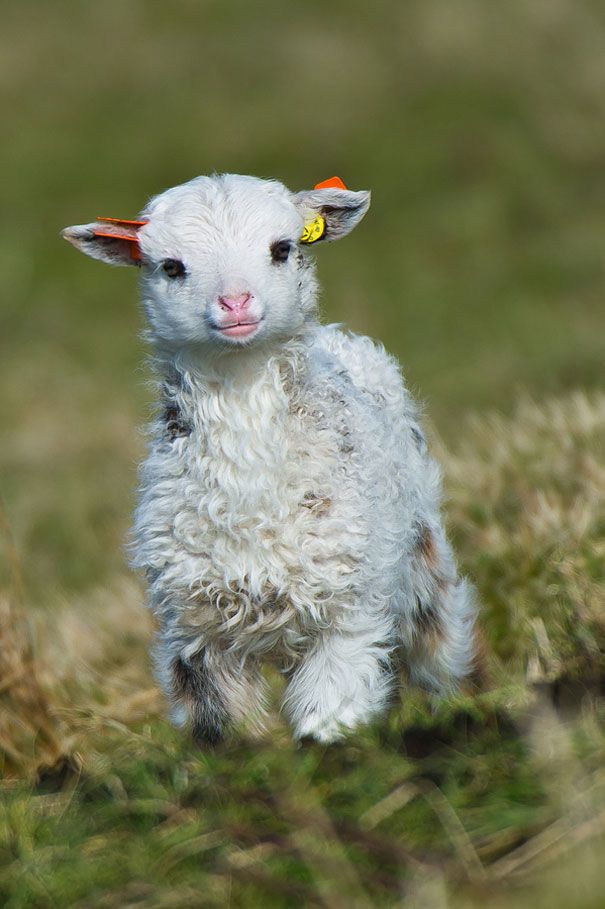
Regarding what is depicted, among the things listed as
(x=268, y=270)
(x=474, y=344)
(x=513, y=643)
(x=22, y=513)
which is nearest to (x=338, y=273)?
(x=474, y=344)

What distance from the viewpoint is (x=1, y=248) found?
1911cm

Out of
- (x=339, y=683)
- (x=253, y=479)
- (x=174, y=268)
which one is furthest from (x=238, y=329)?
(x=339, y=683)

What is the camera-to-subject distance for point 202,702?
15.2 ft

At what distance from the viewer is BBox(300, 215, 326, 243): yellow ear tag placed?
464cm

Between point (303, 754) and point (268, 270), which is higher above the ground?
point (268, 270)

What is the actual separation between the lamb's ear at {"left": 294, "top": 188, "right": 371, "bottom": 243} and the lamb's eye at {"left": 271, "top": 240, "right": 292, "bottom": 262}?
8.2 inches

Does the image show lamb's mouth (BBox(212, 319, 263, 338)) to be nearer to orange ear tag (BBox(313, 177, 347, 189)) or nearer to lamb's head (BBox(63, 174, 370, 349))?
lamb's head (BBox(63, 174, 370, 349))

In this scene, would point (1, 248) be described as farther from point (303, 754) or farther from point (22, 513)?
point (303, 754)

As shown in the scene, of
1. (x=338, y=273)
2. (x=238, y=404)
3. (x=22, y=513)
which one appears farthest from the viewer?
(x=338, y=273)

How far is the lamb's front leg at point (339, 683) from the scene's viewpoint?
14.6 feet

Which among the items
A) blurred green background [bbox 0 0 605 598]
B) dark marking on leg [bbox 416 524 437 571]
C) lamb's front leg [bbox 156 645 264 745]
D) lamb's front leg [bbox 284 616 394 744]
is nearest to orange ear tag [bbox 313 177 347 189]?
dark marking on leg [bbox 416 524 437 571]

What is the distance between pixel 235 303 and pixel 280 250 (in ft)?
1.18

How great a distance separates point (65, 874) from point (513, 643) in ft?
8.09

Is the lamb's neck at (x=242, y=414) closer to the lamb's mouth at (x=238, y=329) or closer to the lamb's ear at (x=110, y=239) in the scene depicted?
the lamb's mouth at (x=238, y=329)
